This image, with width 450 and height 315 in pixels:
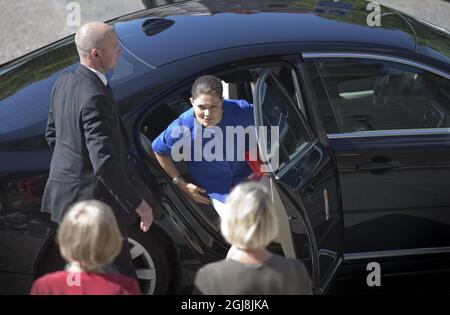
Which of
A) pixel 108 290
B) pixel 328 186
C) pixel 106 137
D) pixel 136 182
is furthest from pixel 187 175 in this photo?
pixel 108 290

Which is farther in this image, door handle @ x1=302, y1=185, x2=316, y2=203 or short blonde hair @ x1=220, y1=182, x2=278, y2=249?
door handle @ x1=302, y1=185, x2=316, y2=203

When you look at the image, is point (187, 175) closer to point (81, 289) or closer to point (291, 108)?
point (291, 108)

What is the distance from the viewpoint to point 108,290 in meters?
2.80

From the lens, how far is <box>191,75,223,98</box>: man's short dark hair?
4.14m

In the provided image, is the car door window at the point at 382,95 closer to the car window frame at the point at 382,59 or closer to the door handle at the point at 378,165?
the car window frame at the point at 382,59

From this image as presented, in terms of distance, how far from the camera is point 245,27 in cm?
452

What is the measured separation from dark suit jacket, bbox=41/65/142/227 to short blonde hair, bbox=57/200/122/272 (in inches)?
27.3

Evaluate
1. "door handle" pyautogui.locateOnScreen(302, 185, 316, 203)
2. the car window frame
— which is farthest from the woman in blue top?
"door handle" pyautogui.locateOnScreen(302, 185, 316, 203)

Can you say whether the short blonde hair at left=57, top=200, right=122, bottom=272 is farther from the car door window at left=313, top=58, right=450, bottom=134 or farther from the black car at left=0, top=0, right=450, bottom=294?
the car door window at left=313, top=58, right=450, bottom=134

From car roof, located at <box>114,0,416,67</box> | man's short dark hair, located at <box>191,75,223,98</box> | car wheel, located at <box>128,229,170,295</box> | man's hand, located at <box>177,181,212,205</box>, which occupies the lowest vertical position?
car wheel, located at <box>128,229,170,295</box>

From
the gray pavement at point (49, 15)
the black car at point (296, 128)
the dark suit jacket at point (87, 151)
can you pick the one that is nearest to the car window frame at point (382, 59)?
the black car at point (296, 128)

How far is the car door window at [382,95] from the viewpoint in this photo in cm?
451

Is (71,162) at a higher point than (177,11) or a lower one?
lower

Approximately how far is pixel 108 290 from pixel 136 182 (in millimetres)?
1266
